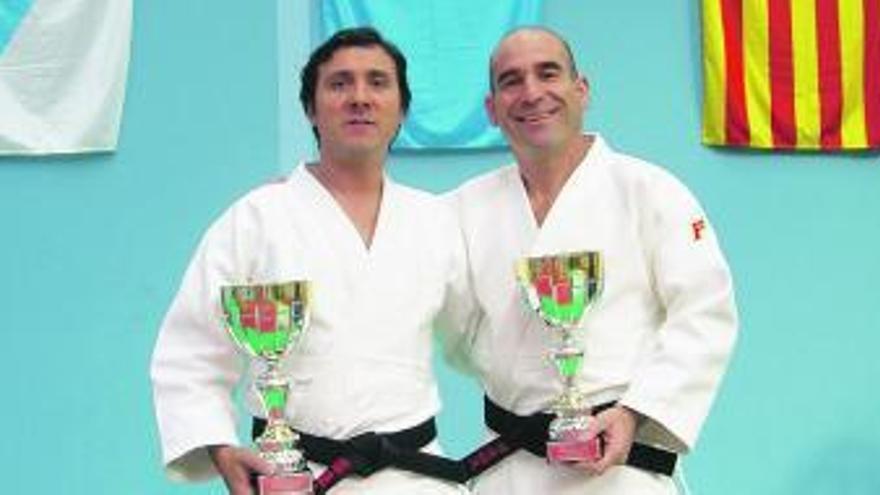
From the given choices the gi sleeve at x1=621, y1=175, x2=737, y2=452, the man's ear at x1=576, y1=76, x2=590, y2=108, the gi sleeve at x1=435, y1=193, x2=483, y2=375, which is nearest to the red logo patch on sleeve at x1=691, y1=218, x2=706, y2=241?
the gi sleeve at x1=621, y1=175, x2=737, y2=452

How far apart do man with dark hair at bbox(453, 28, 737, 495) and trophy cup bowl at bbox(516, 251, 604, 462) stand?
0.07 meters

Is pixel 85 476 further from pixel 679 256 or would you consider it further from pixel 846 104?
pixel 846 104

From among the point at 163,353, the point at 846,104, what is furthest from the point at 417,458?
the point at 846,104

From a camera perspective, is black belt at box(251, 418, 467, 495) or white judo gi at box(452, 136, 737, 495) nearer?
black belt at box(251, 418, 467, 495)

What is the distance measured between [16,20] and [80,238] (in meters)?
0.68

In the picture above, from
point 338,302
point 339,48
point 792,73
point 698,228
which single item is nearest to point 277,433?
point 338,302

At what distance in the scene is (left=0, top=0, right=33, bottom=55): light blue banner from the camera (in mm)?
3211

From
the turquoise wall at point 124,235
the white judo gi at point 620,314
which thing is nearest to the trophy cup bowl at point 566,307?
the white judo gi at point 620,314

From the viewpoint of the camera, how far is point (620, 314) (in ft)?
6.79

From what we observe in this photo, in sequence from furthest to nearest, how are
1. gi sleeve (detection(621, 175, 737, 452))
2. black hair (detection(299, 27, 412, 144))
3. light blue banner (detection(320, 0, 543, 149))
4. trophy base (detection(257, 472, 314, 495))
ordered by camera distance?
light blue banner (detection(320, 0, 543, 149))
black hair (detection(299, 27, 412, 144))
gi sleeve (detection(621, 175, 737, 452))
trophy base (detection(257, 472, 314, 495))

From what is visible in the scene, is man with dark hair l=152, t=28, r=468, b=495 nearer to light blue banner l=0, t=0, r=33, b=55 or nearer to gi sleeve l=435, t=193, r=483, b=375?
gi sleeve l=435, t=193, r=483, b=375

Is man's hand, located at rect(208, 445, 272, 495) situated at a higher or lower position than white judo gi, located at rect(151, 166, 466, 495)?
lower

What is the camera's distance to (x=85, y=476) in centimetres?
327

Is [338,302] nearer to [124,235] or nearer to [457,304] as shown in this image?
[457,304]
